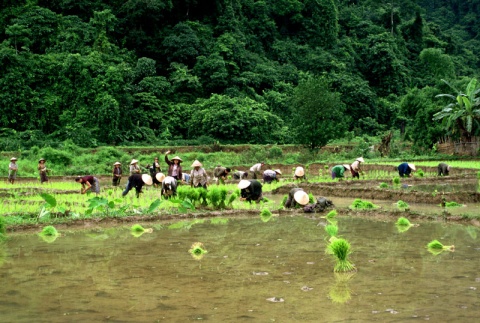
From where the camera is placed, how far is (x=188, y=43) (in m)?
46.3

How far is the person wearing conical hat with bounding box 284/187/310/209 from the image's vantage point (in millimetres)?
15984

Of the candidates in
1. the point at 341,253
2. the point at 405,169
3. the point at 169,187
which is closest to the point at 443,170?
the point at 405,169

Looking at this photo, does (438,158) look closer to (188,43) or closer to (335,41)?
(188,43)

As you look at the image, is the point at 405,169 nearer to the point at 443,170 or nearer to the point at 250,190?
the point at 443,170

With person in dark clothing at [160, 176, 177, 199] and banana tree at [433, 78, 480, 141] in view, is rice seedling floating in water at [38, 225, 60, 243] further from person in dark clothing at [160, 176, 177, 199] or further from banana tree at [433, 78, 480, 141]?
banana tree at [433, 78, 480, 141]

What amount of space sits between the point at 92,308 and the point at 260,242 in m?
4.92

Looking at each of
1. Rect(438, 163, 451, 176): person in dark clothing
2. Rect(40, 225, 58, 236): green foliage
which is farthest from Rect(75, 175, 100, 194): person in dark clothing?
Rect(438, 163, 451, 176): person in dark clothing

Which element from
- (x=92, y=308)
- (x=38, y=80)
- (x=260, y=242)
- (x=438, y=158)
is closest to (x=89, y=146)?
(x=38, y=80)

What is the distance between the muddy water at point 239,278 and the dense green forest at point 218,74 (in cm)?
2205

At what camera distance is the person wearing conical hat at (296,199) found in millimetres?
15984

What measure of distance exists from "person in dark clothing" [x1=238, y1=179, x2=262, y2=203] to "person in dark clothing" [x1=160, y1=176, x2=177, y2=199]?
177 cm

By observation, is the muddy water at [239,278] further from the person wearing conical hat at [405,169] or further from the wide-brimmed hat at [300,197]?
the person wearing conical hat at [405,169]

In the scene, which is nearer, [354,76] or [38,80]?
[38,80]

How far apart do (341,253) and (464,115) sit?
2669 centimetres
